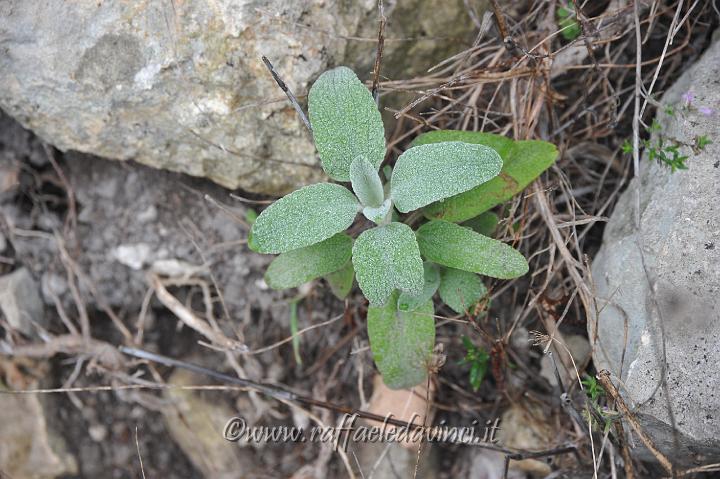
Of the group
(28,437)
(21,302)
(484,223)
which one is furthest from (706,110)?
(28,437)

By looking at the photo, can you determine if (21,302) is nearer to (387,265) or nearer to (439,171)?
(387,265)

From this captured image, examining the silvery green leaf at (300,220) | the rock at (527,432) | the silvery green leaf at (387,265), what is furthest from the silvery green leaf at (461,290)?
the rock at (527,432)

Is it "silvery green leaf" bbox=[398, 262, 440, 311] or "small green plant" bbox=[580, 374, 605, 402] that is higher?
"silvery green leaf" bbox=[398, 262, 440, 311]

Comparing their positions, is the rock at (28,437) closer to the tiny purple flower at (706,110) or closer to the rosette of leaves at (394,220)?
the rosette of leaves at (394,220)

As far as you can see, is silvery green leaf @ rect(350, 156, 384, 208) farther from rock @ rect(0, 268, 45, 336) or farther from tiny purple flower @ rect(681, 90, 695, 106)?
rock @ rect(0, 268, 45, 336)

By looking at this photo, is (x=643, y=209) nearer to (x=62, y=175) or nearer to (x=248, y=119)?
(x=248, y=119)

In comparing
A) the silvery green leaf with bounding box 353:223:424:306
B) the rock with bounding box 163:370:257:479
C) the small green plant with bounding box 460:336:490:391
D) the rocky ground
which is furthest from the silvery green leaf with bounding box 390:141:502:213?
the rock with bounding box 163:370:257:479
